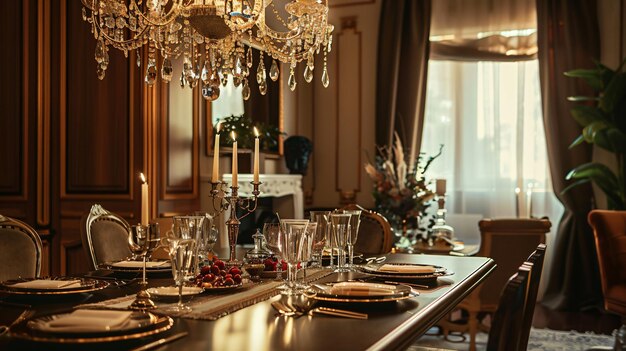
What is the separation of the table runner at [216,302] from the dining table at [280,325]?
13 millimetres

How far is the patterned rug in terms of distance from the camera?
11.0 ft

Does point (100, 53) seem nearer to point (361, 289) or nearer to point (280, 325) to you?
point (361, 289)

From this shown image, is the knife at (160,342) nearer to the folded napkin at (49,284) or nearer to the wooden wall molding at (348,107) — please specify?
the folded napkin at (49,284)

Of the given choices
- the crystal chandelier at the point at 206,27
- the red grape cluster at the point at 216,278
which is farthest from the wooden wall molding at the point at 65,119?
the red grape cluster at the point at 216,278

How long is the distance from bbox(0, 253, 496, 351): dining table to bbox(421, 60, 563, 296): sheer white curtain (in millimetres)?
3296

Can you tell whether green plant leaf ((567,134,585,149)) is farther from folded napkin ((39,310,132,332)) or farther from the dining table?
folded napkin ((39,310,132,332))

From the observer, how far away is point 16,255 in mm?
1980

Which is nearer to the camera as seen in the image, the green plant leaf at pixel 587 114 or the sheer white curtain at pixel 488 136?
the green plant leaf at pixel 587 114

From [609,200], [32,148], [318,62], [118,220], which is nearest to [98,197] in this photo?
[32,148]

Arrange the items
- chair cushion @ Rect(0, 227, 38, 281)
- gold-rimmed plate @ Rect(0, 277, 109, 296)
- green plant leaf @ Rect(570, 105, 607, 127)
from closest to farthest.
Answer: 1. gold-rimmed plate @ Rect(0, 277, 109, 296)
2. chair cushion @ Rect(0, 227, 38, 281)
3. green plant leaf @ Rect(570, 105, 607, 127)

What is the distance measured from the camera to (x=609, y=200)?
4.18 m

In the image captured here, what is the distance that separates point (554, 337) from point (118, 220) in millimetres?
2386

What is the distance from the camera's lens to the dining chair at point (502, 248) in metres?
3.06

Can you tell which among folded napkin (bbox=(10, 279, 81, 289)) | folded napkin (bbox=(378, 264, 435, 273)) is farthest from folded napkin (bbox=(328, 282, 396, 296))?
folded napkin (bbox=(10, 279, 81, 289))
